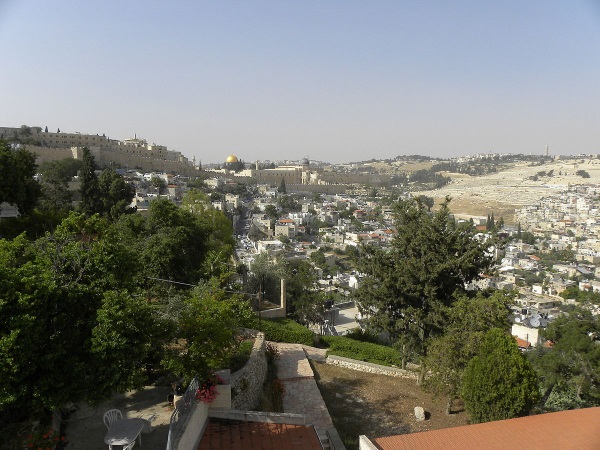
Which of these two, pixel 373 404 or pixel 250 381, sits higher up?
pixel 250 381

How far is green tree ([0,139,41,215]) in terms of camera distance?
39.8ft

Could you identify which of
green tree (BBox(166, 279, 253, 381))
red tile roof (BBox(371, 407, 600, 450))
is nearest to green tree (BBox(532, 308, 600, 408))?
red tile roof (BBox(371, 407, 600, 450))

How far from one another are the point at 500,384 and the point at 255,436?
181 inches

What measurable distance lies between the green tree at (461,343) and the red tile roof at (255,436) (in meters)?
3.43

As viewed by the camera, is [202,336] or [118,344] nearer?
[118,344]

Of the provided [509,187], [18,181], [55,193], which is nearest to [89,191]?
[55,193]

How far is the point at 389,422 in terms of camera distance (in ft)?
30.1

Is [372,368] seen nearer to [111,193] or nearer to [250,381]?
[250,381]

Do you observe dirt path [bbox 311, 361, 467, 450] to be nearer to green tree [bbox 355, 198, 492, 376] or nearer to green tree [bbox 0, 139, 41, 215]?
green tree [bbox 355, 198, 492, 376]

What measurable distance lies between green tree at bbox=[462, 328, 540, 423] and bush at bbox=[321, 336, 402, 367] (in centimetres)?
461

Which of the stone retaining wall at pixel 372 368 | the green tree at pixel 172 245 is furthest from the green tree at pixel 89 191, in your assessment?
the stone retaining wall at pixel 372 368

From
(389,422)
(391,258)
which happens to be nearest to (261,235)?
(391,258)

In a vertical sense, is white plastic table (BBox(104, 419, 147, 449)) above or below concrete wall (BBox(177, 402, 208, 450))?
above

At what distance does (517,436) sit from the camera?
682 cm
